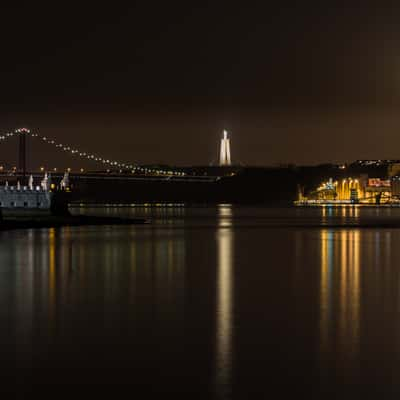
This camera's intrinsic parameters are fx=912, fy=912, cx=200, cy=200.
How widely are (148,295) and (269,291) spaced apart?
180 centimetres

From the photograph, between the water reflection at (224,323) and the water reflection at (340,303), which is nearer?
the water reflection at (224,323)

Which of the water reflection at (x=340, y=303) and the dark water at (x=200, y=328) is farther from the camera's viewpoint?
the water reflection at (x=340, y=303)

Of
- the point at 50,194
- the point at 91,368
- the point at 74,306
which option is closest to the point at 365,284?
the point at 74,306

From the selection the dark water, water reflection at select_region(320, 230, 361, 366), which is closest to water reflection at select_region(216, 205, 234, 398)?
the dark water

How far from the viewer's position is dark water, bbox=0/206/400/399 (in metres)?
6.66

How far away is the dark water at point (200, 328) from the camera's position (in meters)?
6.66

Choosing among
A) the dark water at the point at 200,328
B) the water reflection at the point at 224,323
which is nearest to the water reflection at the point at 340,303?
the dark water at the point at 200,328

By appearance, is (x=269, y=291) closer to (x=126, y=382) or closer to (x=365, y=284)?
(x=365, y=284)

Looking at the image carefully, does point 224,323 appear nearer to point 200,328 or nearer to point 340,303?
point 200,328

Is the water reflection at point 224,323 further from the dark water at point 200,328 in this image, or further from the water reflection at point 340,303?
the water reflection at point 340,303

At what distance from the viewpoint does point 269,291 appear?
12820 millimetres

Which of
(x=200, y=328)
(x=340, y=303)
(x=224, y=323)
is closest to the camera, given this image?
(x=200, y=328)

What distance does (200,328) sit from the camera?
29.9 feet

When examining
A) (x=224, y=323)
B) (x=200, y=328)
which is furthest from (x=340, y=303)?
(x=200, y=328)
